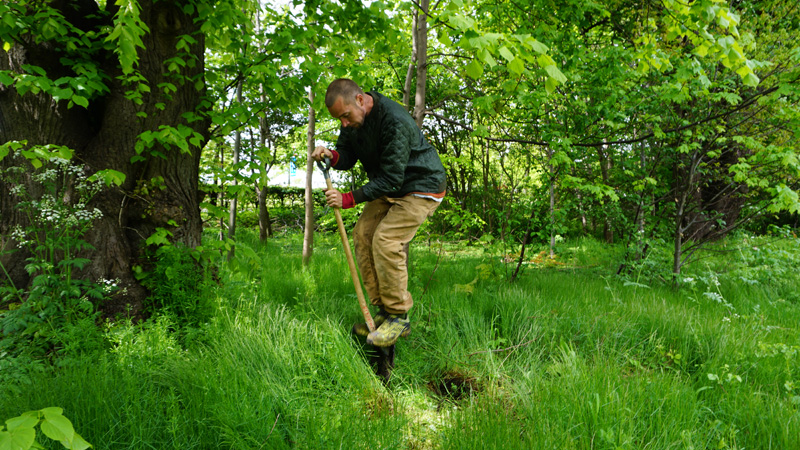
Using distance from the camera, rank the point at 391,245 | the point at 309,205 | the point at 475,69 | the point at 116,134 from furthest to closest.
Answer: the point at 309,205 → the point at 116,134 → the point at 391,245 → the point at 475,69

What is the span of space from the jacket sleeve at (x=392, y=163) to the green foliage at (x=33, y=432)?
194cm

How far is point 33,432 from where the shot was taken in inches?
36.8

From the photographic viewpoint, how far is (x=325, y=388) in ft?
8.41

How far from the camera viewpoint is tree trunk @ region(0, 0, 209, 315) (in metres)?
3.25

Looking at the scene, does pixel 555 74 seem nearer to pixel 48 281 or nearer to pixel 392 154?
pixel 392 154

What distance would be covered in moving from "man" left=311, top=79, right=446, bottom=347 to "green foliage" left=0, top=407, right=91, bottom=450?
186 centimetres

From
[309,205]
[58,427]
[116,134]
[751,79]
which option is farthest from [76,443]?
[309,205]

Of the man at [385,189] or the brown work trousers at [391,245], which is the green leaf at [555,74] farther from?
the brown work trousers at [391,245]

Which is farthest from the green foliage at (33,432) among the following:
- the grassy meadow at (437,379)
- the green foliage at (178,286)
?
the green foliage at (178,286)

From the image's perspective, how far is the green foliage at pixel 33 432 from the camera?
3.03 feet

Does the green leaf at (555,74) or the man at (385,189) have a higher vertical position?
the green leaf at (555,74)

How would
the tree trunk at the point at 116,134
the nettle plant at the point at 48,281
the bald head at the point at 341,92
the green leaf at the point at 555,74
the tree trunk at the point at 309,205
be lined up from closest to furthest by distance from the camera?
the green leaf at the point at 555,74, the nettle plant at the point at 48,281, the bald head at the point at 341,92, the tree trunk at the point at 116,134, the tree trunk at the point at 309,205

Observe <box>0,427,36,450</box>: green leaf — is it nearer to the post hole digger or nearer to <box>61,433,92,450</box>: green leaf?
<box>61,433,92,450</box>: green leaf

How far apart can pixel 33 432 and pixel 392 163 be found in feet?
7.03
